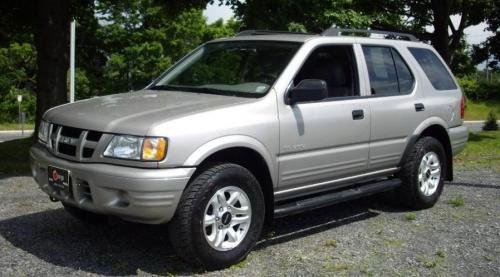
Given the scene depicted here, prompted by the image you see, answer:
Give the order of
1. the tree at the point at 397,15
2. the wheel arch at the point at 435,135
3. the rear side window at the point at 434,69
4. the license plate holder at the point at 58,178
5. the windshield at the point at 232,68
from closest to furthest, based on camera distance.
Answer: the license plate holder at the point at 58,178, the windshield at the point at 232,68, the wheel arch at the point at 435,135, the rear side window at the point at 434,69, the tree at the point at 397,15

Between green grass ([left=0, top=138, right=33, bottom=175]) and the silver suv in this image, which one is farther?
green grass ([left=0, top=138, right=33, bottom=175])

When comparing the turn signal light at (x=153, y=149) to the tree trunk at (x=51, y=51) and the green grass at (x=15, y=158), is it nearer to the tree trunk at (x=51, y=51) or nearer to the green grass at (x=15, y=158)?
the green grass at (x=15, y=158)

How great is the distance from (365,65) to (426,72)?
1224 mm

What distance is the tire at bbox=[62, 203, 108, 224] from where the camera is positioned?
563 cm

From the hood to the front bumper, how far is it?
0.30 m

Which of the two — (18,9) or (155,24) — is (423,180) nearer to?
(18,9)

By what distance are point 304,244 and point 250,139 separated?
1211mm

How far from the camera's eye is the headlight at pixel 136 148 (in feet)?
14.0

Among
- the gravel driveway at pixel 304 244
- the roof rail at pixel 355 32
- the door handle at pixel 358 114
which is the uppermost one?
the roof rail at pixel 355 32

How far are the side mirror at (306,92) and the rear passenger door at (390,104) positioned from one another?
3.25ft

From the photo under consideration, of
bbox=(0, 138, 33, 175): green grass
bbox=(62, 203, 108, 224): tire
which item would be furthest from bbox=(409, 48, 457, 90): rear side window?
bbox=(0, 138, 33, 175): green grass

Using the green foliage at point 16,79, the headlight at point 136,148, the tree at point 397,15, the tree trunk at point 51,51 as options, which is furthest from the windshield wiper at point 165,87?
the green foliage at point 16,79

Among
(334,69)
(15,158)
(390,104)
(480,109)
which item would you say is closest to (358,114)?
(334,69)

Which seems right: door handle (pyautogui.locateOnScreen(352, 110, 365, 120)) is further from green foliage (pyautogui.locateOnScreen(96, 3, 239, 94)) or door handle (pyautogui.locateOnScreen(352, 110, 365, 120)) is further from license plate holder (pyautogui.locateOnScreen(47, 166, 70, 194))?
green foliage (pyautogui.locateOnScreen(96, 3, 239, 94))
